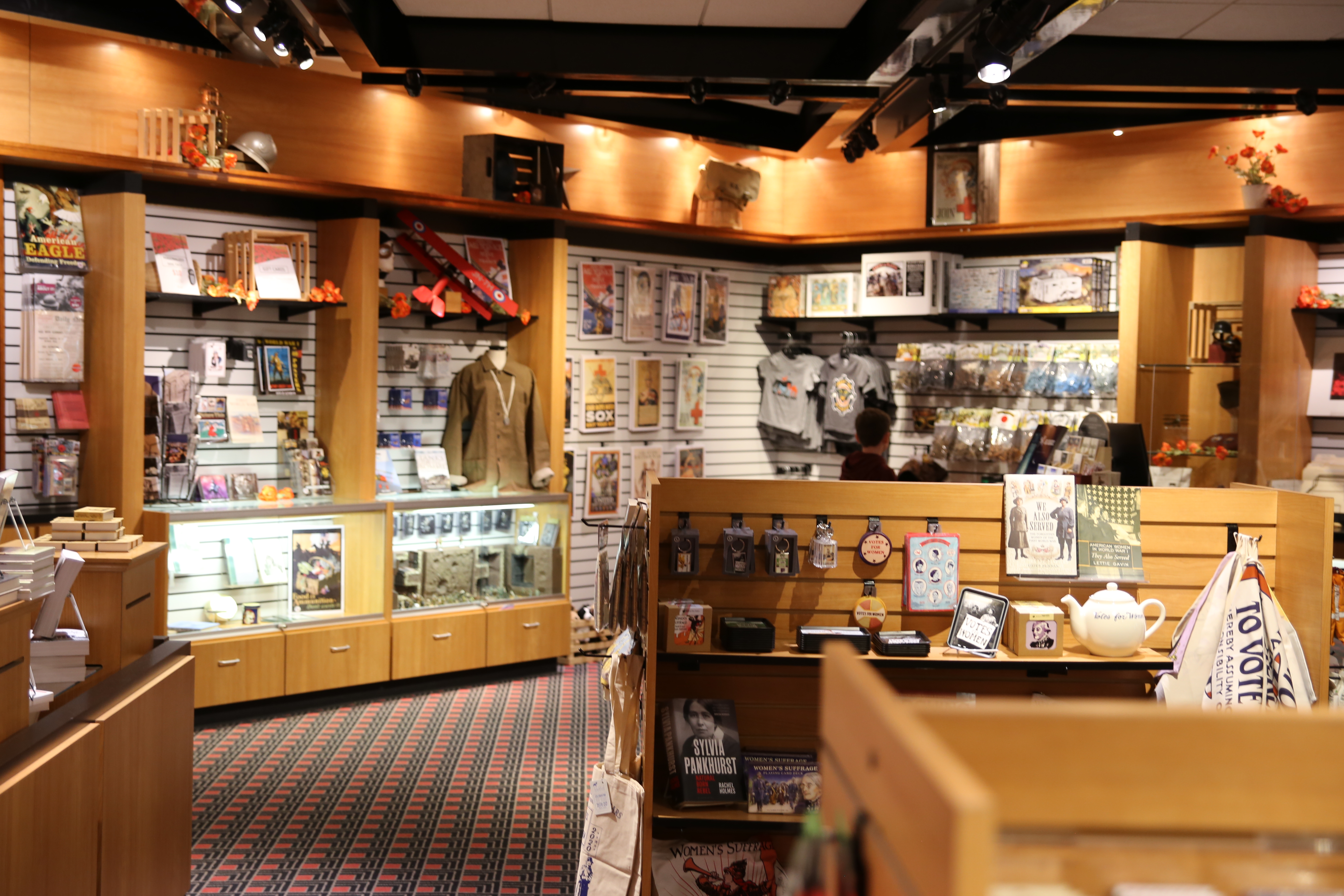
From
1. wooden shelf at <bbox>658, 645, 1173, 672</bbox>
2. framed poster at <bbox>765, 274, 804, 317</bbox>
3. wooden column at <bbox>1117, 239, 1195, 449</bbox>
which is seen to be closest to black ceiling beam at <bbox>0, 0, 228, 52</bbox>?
wooden shelf at <bbox>658, 645, 1173, 672</bbox>

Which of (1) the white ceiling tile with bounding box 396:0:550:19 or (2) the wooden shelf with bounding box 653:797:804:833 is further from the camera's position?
(1) the white ceiling tile with bounding box 396:0:550:19

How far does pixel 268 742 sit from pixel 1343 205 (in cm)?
640

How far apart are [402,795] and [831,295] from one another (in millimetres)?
4751

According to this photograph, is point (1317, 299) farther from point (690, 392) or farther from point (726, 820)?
point (726, 820)

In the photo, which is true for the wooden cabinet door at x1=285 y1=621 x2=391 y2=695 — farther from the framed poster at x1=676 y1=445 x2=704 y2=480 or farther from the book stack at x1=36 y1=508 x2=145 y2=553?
the framed poster at x1=676 y1=445 x2=704 y2=480

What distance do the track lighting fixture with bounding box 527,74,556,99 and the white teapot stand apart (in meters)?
3.50

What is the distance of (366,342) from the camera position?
20.3 feet

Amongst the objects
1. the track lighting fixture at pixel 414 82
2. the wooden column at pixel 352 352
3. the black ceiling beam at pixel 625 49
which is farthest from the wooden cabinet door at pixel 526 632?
the black ceiling beam at pixel 625 49

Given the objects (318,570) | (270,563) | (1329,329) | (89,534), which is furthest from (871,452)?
(89,534)

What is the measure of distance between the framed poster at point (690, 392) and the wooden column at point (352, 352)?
2.44 metres

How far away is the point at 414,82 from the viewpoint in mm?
5215

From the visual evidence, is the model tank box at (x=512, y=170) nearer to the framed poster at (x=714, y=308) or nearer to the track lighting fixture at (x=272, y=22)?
the framed poster at (x=714, y=308)

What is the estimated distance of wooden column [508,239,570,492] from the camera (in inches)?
271

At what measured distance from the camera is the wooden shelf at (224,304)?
5.63 m
